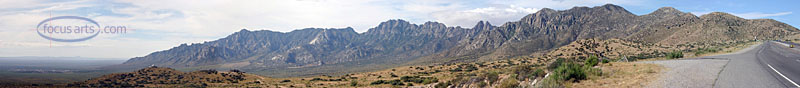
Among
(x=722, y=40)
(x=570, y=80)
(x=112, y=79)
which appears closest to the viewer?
(x=570, y=80)

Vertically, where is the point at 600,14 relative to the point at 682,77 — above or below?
above

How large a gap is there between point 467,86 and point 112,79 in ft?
198

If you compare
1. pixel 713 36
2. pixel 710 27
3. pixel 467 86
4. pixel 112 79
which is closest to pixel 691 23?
pixel 710 27

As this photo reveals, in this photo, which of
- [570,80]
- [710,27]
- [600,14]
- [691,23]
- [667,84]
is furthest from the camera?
[600,14]

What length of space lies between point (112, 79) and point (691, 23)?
444ft

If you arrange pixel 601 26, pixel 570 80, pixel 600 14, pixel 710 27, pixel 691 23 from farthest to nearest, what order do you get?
1. pixel 600 14
2. pixel 601 26
3. pixel 691 23
4. pixel 710 27
5. pixel 570 80

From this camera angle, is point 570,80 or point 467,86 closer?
point 570,80

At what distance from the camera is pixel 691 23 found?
107 m

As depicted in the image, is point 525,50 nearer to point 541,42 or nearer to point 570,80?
point 541,42

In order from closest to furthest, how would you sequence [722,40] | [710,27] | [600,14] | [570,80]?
[570,80]
[722,40]
[710,27]
[600,14]

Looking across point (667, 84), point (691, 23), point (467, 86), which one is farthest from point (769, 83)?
point (691, 23)

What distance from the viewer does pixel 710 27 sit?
95.7 m

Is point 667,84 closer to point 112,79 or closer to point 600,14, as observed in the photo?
point 112,79

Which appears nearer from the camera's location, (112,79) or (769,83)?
(769,83)
